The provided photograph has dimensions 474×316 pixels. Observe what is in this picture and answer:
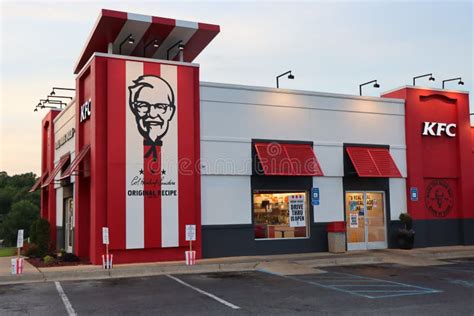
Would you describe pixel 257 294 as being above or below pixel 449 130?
below

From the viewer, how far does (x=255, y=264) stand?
16.4m

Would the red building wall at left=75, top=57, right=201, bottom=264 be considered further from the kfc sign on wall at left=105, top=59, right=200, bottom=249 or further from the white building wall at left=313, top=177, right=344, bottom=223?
the white building wall at left=313, top=177, right=344, bottom=223

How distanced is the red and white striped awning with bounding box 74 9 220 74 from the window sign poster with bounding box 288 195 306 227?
6370mm

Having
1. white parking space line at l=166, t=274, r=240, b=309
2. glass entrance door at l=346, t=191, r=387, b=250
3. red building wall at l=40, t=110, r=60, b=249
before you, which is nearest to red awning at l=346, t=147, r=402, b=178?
glass entrance door at l=346, t=191, r=387, b=250

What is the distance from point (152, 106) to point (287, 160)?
198 inches

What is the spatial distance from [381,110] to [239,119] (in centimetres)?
601

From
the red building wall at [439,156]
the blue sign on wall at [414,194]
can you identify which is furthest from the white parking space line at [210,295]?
the red building wall at [439,156]

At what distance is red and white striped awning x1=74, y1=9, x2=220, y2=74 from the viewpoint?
56.1 ft

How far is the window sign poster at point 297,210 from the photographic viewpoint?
64.2 ft

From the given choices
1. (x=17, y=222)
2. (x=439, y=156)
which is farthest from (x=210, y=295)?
(x=17, y=222)

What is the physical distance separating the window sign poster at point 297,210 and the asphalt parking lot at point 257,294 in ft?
14.3

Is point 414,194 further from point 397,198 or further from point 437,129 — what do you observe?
point 437,129

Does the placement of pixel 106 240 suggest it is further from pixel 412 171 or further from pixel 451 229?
pixel 451 229

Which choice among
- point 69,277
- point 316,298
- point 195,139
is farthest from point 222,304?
point 195,139
